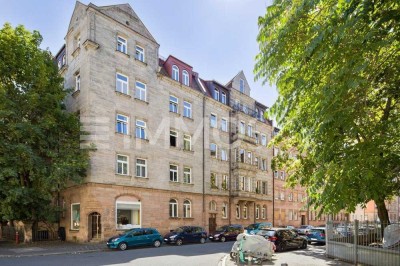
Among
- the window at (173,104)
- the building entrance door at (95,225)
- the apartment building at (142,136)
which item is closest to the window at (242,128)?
the apartment building at (142,136)

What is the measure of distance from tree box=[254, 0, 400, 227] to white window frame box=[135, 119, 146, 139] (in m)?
18.9

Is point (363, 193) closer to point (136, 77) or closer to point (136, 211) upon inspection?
point (136, 211)

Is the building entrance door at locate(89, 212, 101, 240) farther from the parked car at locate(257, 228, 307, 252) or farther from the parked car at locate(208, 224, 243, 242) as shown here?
the parked car at locate(257, 228, 307, 252)

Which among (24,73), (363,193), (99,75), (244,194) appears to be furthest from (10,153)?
(244,194)

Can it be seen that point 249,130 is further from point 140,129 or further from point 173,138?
point 140,129

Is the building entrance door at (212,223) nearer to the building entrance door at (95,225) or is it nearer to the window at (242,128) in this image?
the window at (242,128)

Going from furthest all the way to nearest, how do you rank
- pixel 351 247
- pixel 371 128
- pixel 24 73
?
pixel 24 73 → pixel 351 247 → pixel 371 128

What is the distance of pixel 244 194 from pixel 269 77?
30.5 metres

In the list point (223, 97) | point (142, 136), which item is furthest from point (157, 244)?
point (223, 97)

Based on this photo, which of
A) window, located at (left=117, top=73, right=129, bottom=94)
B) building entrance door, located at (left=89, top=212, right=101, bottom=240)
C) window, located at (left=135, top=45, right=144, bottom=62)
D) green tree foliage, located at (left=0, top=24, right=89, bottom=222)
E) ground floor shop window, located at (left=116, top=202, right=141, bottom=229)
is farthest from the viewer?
window, located at (left=135, top=45, right=144, bottom=62)

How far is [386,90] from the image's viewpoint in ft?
33.1

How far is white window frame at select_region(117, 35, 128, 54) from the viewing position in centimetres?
2808

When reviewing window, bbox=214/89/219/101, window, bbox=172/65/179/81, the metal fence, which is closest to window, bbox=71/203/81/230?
window, bbox=172/65/179/81

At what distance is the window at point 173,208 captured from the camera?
30.3 m
